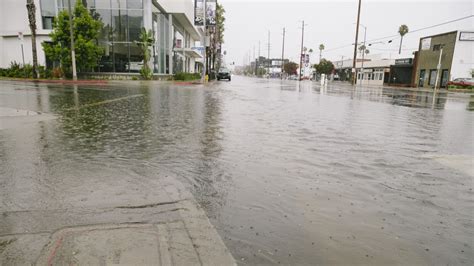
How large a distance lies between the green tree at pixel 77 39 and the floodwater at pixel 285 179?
23.8m

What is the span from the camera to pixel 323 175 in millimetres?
4863

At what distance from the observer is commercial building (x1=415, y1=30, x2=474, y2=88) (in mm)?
47188

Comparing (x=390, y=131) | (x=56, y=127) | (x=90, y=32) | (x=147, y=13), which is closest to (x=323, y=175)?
(x=390, y=131)

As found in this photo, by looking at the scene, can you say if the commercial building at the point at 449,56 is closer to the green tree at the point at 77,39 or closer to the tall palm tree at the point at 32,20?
→ the green tree at the point at 77,39

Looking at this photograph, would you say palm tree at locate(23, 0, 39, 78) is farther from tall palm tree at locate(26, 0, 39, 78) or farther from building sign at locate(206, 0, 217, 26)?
building sign at locate(206, 0, 217, 26)

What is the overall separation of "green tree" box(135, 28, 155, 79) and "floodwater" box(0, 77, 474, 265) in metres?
25.8

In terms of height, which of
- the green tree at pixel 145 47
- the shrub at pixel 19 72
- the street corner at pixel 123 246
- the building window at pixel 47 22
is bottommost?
the street corner at pixel 123 246

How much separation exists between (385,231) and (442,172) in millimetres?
2583

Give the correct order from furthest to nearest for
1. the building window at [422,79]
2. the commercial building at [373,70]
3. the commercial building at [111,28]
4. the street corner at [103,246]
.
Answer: the commercial building at [373,70], the building window at [422,79], the commercial building at [111,28], the street corner at [103,246]

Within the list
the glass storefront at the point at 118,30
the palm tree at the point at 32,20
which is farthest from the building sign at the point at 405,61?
the palm tree at the point at 32,20

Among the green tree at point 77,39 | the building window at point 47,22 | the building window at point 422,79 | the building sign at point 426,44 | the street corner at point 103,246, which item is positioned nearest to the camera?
the street corner at point 103,246

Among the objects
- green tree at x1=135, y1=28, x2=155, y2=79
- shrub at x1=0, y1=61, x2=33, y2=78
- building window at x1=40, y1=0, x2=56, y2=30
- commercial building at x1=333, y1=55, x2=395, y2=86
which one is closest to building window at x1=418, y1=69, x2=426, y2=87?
commercial building at x1=333, y1=55, x2=395, y2=86

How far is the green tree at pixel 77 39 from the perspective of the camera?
29.4m

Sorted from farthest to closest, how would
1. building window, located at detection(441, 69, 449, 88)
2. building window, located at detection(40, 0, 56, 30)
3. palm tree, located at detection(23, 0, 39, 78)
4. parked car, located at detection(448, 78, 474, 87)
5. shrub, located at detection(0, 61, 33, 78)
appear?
building window, located at detection(441, 69, 449, 88) < parked car, located at detection(448, 78, 474, 87) < building window, located at detection(40, 0, 56, 30) < shrub, located at detection(0, 61, 33, 78) < palm tree, located at detection(23, 0, 39, 78)
